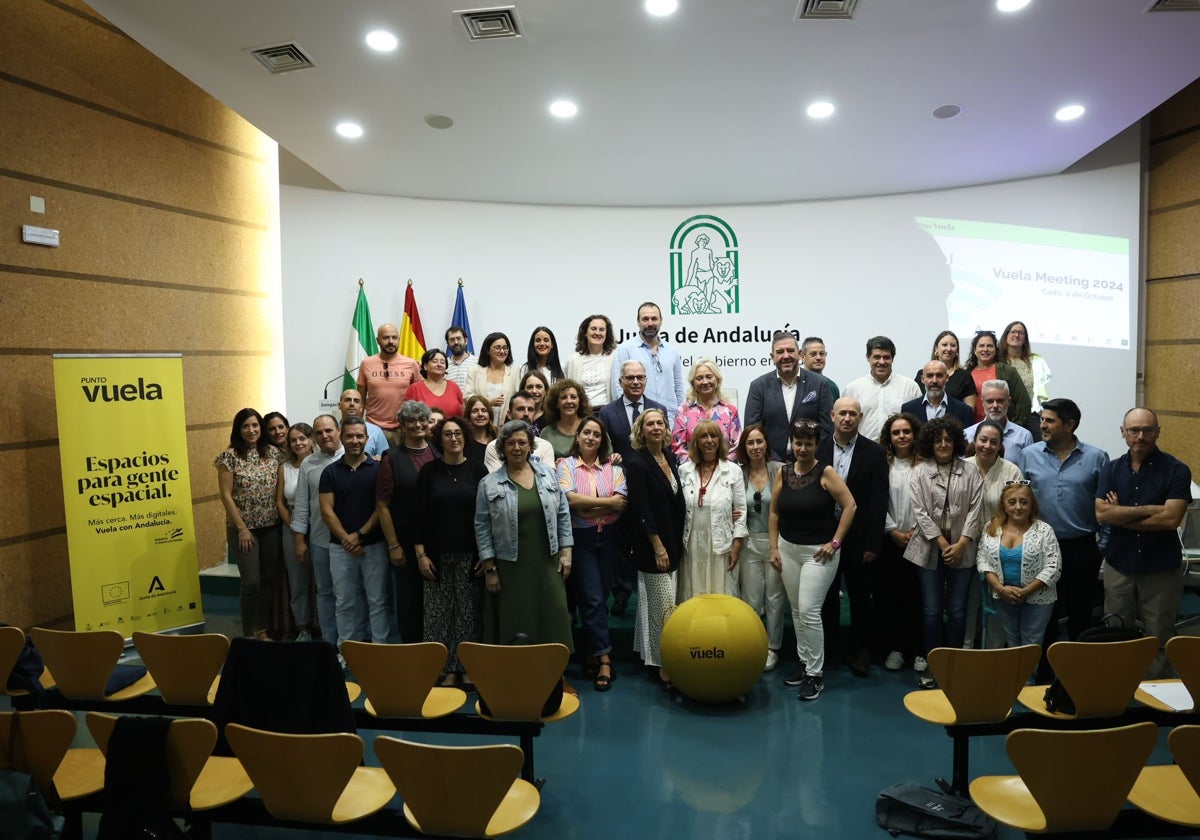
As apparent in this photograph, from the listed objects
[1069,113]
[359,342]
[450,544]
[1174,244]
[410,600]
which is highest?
[1069,113]

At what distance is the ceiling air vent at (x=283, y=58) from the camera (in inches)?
191

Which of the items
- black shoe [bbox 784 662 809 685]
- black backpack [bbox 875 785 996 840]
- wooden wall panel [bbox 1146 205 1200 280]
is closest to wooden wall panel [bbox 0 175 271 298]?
black shoe [bbox 784 662 809 685]

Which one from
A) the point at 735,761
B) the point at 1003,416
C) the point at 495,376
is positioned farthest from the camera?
the point at 495,376

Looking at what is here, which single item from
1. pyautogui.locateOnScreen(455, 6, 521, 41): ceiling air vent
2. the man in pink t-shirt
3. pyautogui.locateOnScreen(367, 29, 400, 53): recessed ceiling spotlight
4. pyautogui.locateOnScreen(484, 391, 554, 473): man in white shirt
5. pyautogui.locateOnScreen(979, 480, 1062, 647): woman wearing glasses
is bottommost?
pyautogui.locateOnScreen(979, 480, 1062, 647): woman wearing glasses

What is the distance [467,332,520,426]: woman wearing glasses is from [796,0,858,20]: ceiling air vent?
286 cm

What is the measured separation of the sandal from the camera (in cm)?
439

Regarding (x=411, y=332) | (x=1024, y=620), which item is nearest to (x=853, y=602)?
(x=1024, y=620)

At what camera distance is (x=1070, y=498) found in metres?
4.25

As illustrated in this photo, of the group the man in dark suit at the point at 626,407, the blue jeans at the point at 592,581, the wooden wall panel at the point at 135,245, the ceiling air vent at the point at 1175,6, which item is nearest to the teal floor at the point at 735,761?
the blue jeans at the point at 592,581

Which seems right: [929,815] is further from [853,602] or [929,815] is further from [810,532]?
[853,602]

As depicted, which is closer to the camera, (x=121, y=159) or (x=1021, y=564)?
(x=1021, y=564)

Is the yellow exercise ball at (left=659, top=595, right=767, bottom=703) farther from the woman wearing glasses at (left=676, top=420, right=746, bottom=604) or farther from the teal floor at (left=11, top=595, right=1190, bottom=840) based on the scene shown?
the woman wearing glasses at (left=676, top=420, right=746, bottom=604)

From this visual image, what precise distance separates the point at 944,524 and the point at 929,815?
6.06 ft

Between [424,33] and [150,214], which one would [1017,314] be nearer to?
[424,33]
